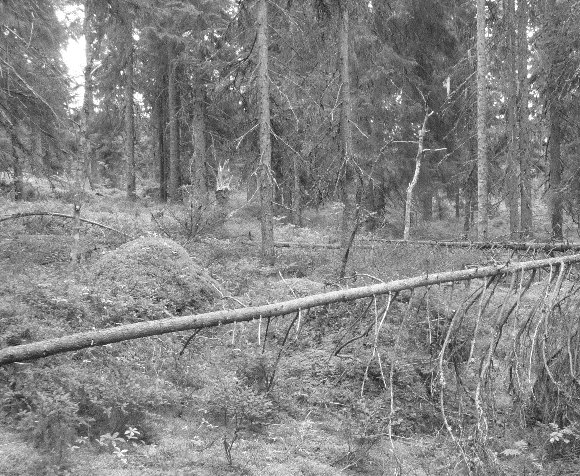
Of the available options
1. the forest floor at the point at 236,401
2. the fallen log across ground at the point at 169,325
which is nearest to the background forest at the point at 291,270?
the forest floor at the point at 236,401

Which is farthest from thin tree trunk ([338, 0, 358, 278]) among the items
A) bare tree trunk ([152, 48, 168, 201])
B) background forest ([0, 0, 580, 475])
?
bare tree trunk ([152, 48, 168, 201])

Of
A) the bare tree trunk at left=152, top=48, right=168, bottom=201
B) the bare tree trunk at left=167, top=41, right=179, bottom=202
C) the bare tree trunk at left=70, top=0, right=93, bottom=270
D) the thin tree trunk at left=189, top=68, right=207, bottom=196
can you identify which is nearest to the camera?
the bare tree trunk at left=70, top=0, right=93, bottom=270

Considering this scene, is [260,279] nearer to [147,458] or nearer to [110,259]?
[110,259]

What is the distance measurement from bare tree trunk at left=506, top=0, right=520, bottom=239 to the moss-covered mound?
11.1 meters

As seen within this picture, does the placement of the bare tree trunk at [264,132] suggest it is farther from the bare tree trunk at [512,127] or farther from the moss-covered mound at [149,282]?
the bare tree trunk at [512,127]

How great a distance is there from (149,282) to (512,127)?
13130mm

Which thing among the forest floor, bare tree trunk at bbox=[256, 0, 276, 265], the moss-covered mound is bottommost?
the forest floor

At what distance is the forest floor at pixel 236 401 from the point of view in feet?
14.4

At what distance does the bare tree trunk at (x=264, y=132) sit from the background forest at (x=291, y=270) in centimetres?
6

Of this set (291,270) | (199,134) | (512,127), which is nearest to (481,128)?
(512,127)

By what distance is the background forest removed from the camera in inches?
187

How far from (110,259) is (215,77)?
41.5 feet

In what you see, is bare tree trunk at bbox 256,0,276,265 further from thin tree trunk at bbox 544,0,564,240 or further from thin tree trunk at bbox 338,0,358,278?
thin tree trunk at bbox 544,0,564,240

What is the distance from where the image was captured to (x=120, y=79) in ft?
80.5
